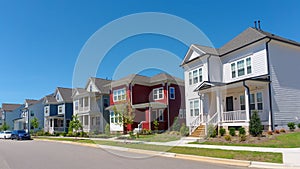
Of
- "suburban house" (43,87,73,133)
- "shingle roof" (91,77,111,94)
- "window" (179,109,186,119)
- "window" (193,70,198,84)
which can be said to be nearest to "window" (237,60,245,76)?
"window" (193,70,198,84)

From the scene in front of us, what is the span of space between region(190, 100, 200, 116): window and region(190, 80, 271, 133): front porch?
0.52 meters

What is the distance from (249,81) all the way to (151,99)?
19.3 metres

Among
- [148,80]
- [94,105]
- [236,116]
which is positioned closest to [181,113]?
[148,80]

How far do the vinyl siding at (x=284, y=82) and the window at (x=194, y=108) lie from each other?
7.63m

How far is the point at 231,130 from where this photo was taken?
64.7 feet

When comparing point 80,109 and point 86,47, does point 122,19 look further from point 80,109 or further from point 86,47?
point 80,109

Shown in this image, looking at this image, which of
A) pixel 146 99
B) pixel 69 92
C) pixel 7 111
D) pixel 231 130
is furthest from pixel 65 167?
pixel 7 111

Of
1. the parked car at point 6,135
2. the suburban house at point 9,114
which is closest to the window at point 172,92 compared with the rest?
the parked car at point 6,135

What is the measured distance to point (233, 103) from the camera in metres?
23.7

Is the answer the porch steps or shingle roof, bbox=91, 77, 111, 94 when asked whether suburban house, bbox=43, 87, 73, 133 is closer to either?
shingle roof, bbox=91, 77, 111, 94

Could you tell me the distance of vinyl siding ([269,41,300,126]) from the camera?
20.4 meters

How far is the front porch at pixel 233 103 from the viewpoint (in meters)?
20.1

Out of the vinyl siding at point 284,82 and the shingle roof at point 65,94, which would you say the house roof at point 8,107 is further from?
the vinyl siding at point 284,82

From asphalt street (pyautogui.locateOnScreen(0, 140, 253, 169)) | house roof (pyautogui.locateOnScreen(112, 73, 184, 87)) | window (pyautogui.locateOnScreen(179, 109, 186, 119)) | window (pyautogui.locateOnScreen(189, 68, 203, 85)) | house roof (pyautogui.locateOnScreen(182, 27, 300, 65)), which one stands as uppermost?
house roof (pyautogui.locateOnScreen(182, 27, 300, 65))
